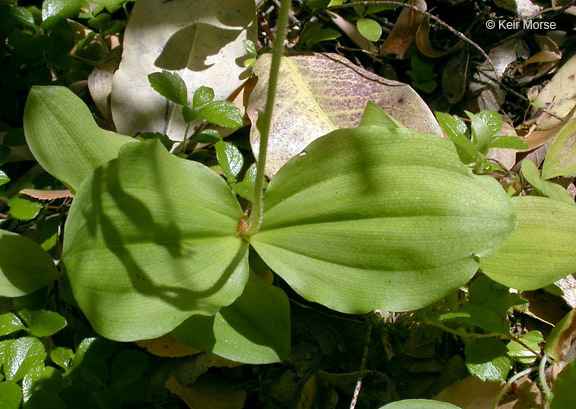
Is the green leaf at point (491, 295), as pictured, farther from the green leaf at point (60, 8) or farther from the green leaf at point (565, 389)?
the green leaf at point (60, 8)

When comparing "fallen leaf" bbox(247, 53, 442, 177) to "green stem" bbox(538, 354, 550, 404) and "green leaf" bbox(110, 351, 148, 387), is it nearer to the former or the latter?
"green leaf" bbox(110, 351, 148, 387)

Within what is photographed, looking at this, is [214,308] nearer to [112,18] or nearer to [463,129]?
[463,129]

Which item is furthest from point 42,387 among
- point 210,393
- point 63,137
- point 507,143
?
point 507,143

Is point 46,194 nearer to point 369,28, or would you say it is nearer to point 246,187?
point 246,187

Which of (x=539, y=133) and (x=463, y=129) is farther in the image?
(x=539, y=133)

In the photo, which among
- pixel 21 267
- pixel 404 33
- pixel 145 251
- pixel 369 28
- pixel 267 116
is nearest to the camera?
pixel 267 116

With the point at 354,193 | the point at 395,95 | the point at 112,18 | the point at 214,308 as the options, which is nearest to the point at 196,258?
the point at 214,308
